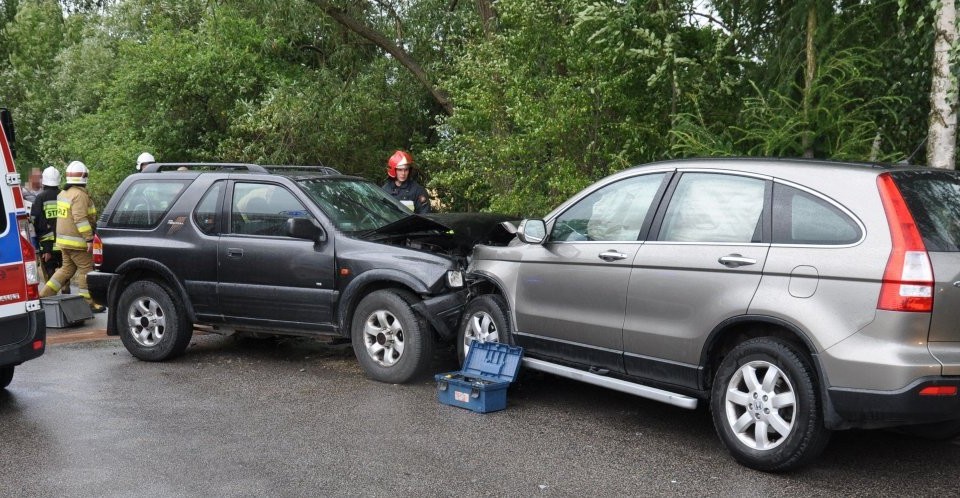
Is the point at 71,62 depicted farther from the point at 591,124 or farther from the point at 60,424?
the point at 60,424

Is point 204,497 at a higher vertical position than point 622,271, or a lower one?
lower

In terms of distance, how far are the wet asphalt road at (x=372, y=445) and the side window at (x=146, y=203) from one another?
1541 millimetres

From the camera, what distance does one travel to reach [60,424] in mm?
6430

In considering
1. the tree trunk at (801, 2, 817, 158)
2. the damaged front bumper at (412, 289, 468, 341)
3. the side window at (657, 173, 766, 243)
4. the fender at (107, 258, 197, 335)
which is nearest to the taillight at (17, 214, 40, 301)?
the fender at (107, 258, 197, 335)

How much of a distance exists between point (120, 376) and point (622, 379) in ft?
14.6

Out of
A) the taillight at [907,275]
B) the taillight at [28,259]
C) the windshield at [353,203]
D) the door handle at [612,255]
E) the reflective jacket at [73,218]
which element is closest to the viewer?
the taillight at [907,275]

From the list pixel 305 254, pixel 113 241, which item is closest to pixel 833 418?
pixel 305 254

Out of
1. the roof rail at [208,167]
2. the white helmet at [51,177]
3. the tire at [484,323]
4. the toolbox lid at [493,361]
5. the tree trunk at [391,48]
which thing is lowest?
the toolbox lid at [493,361]

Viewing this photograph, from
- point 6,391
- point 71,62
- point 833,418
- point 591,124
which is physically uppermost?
point 71,62

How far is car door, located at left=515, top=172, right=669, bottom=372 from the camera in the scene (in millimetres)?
6059

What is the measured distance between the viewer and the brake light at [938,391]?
4.65 m

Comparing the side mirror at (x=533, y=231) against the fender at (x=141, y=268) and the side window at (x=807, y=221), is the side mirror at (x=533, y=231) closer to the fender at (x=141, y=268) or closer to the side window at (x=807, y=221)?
the side window at (x=807, y=221)

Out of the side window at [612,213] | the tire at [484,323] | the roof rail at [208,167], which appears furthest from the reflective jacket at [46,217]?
the side window at [612,213]

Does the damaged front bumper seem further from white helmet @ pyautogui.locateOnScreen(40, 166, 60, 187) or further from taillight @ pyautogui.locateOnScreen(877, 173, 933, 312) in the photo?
white helmet @ pyautogui.locateOnScreen(40, 166, 60, 187)
